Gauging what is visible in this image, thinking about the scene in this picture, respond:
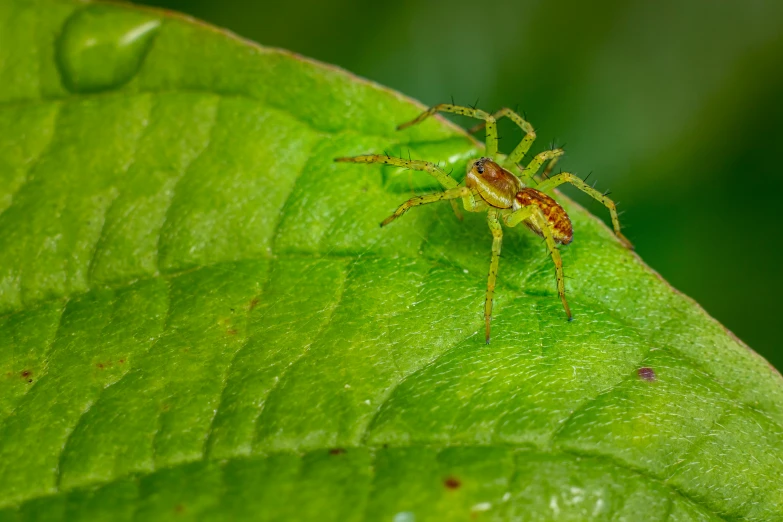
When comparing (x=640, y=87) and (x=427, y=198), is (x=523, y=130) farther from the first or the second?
(x=640, y=87)

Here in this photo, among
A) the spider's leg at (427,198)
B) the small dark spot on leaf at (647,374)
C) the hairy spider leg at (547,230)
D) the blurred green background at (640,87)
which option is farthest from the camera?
the blurred green background at (640,87)

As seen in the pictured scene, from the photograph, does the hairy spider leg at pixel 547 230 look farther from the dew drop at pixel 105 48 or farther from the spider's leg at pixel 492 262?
the dew drop at pixel 105 48

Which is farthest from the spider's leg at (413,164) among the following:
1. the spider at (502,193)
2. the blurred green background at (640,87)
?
the blurred green background at (640,87)

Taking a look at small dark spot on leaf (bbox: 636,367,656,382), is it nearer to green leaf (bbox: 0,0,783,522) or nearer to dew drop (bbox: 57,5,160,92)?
green leaf (bbox: 0,0,783,522)

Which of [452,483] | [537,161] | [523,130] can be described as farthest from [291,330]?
[523,130]

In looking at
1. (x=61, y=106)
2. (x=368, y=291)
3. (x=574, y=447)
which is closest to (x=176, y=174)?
(x=61, y=106)

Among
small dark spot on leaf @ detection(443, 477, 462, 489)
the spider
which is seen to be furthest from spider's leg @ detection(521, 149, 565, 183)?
small dark spot on leaf @ detection(443, 477, 462, 489)
